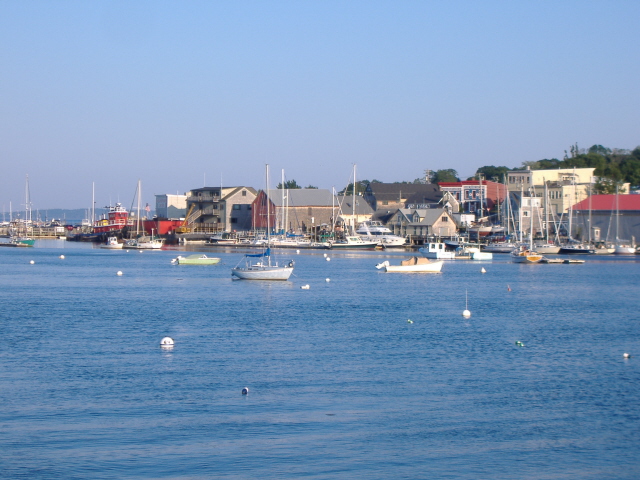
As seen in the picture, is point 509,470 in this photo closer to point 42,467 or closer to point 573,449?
point 573,449

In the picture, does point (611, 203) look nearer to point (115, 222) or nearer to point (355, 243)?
point (355, 243)

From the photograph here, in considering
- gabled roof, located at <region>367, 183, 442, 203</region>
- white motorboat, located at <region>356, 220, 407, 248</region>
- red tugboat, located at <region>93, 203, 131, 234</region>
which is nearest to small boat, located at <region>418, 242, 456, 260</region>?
white motorboat, located at <region>356, 220, 407, 248</region>

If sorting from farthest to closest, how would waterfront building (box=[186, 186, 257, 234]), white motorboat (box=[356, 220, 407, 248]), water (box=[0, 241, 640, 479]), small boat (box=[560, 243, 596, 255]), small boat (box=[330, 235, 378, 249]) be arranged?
waterfront building (box=[186, 186, 257, 234])
white motorboat (box=[356, 220, 407, 248])
small boat (box=[330, 235, 378, 249])
small boat (box=[560, 243, 596, 255])
water (box=[0, 241, 640, 479])

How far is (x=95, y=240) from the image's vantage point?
133875 mm

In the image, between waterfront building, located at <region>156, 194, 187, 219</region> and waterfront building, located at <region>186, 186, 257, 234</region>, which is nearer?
waterfront building, located at <region>186, 186, 257, 234</region>

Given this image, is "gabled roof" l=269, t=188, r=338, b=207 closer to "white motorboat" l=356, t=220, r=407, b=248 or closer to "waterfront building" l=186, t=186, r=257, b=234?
"waterfront building" l=186, t=186, r=257, b=234

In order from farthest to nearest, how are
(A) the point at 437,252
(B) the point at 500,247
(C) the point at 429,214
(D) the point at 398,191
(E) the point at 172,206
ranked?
(E) the point at 172,206
(D) the point at 398,191
(C) the point at 429,214
(B) the point at 500,247
(A) the point at 437,252

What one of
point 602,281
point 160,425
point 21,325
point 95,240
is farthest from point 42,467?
point 95,240

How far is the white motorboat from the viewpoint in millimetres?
105688

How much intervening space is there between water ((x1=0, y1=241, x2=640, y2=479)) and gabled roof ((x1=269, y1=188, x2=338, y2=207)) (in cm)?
7650

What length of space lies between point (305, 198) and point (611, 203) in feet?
146

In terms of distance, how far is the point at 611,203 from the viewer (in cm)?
9919

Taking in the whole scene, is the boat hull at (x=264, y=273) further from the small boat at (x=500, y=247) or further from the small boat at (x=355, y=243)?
the small boat at (x=355, y=243)

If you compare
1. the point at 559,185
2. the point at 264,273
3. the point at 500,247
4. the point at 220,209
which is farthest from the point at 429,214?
the point at 264,273
